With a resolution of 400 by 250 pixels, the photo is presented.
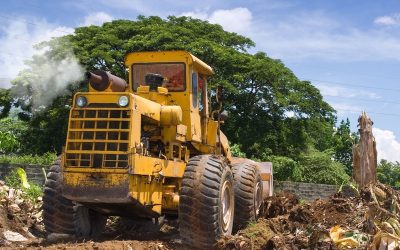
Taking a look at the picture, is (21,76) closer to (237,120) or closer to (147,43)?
(147,43)

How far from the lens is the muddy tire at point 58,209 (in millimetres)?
9422

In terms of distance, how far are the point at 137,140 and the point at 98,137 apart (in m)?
0.55

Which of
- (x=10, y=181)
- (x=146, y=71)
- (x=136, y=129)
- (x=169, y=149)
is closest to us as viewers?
(x=136, y=129)

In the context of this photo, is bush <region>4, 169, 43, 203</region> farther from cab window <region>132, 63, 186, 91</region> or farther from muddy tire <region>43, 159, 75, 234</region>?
cab window <region>132, 63, 186, 91</region>

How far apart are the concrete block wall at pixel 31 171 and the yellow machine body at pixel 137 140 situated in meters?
9.89

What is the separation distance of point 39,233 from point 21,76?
58.5 ft

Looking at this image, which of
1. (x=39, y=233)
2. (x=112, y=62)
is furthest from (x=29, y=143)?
(x=39, y=233)

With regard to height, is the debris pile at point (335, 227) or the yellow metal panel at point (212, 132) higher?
the yellow metal panel at point (212, 132)

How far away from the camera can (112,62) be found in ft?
96.6

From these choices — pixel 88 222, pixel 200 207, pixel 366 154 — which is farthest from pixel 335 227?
pixel 366 154

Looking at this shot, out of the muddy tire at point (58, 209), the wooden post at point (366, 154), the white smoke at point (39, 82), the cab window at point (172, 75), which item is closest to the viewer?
the muddy tire at point (58, 209)

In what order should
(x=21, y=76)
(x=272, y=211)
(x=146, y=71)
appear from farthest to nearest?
(x=21, y=76), (x=272, y=211), (x=146, y=71)

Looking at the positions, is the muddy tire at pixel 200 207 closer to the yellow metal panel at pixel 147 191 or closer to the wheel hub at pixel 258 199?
the yellow metal panel at pixel 147 191

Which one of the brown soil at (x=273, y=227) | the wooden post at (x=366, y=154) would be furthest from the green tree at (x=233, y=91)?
the brown soil at (x=273, y=227)
